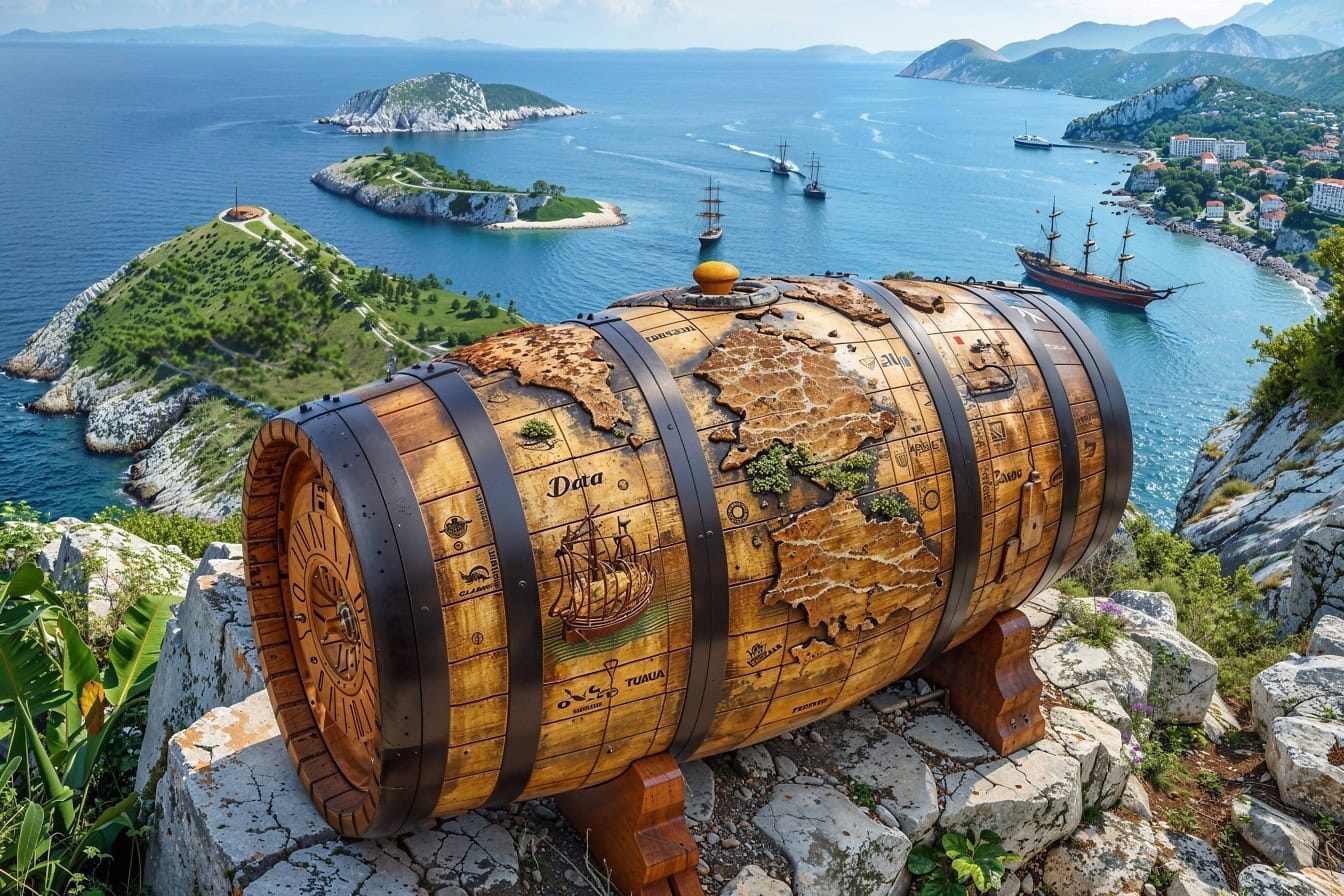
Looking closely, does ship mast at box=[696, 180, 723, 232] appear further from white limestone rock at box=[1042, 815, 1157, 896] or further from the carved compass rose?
the carved compass rose

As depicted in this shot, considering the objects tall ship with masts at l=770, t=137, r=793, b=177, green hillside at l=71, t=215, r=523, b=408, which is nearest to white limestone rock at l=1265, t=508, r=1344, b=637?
green hillside at l=71, t=215, r=523, b=408

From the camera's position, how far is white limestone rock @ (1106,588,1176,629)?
9.80 meters

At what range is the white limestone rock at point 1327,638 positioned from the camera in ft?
30.0

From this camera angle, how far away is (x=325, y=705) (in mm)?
6066

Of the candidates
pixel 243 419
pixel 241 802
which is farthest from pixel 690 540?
pixel 243 419

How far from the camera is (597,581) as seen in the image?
4926 millimetres

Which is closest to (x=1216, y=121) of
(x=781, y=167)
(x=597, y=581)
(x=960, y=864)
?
(x=781, y=167)

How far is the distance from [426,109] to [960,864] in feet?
564

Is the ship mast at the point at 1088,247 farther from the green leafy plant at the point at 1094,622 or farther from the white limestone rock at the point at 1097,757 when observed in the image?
the white limestone rock at the point at 1097,757

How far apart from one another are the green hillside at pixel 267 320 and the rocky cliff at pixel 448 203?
21800mm

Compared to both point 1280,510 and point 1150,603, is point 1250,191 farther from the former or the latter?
point 1150,603

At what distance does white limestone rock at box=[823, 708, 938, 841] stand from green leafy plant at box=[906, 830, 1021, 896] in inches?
6.4

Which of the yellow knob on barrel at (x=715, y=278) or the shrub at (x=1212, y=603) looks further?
the shrub at (x=1212, y=603)

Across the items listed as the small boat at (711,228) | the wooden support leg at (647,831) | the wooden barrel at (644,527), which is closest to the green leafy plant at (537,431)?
the wooden barrel at (644,527)
